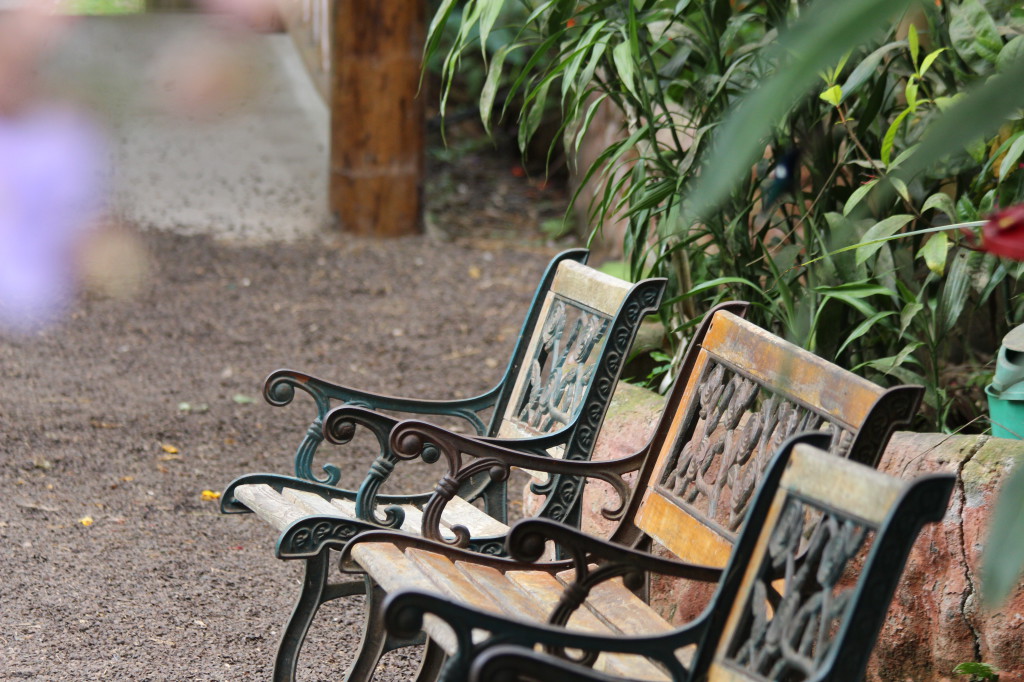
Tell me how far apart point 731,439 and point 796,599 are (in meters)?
0.57

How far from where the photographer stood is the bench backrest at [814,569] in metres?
1.41

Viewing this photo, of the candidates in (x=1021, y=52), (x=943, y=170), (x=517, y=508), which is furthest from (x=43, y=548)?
(x=1021, y=52)

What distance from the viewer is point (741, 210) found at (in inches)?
118

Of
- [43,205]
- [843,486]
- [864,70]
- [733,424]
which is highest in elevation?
[864,70]

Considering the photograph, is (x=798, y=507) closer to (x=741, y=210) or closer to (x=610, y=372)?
(x=610, y=372)

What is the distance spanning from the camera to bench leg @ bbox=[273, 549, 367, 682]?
217 centimetres

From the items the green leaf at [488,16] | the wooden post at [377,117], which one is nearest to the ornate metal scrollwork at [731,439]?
the green leaf at [488,16]

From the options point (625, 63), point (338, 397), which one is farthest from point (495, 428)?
point (625, 63)

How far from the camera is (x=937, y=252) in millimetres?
2387

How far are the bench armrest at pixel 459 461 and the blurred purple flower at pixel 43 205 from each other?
3746 mm

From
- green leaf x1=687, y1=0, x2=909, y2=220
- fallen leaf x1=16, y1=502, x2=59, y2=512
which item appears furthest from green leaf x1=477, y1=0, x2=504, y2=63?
fallen leaf x1=16, y1=502, x2=59, y2=512

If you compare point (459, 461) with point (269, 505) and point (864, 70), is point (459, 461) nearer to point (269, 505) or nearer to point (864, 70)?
point (269, 505)

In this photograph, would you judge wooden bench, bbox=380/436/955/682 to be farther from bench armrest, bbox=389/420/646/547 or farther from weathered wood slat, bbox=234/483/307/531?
weathered wood slat, bbox=234/483/307/531

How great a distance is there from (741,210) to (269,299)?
343 cm
